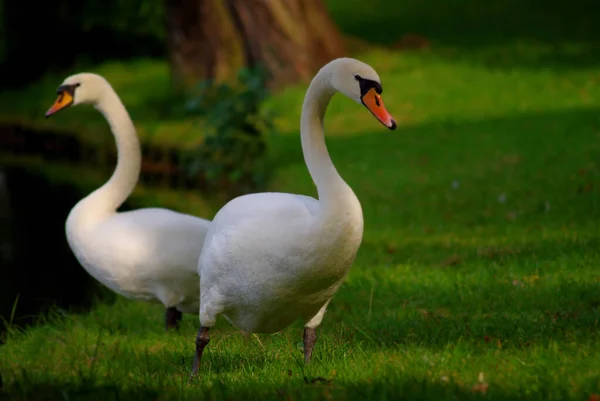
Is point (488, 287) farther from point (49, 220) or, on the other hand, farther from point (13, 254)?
point (49, 220)

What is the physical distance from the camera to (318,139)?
17.0 ft

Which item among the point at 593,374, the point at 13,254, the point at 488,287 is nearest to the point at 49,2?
the point at 13,254

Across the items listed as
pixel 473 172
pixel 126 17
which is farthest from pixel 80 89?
pixel 126 17

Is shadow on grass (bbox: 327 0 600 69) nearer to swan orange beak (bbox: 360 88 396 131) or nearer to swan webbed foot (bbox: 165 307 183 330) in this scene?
swan webbed foot (bbox: 165 307 183 330)

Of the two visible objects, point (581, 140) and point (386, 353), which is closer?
point (386, 353)

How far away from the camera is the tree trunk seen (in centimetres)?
1667

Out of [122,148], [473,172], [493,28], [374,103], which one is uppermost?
[374,103]

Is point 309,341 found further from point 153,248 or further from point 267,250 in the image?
point 153,248

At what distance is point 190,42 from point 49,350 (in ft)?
43.6

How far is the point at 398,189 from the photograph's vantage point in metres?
11.3

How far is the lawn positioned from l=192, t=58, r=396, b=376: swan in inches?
11.5

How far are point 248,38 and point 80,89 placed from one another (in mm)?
9045

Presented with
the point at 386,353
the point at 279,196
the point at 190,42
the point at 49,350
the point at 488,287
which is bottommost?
the point at 190,42

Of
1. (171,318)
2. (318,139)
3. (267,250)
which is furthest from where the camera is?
(171,318)
